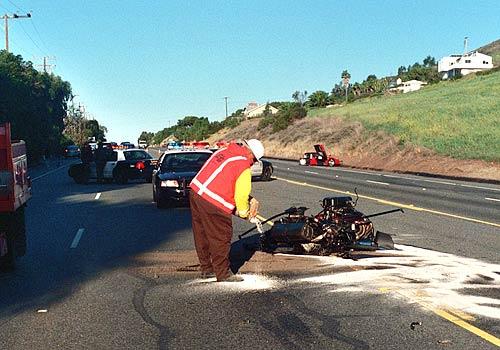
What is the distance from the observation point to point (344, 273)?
32.1 feet

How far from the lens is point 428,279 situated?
30.6 feet

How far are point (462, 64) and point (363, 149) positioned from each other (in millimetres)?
112121

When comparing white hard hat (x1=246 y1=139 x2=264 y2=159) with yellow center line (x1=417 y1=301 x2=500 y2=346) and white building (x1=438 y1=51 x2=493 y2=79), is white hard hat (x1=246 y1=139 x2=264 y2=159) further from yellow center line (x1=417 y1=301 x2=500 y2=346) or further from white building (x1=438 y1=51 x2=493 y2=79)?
white building (x1=438 y1=51 x2=493 y2=79)

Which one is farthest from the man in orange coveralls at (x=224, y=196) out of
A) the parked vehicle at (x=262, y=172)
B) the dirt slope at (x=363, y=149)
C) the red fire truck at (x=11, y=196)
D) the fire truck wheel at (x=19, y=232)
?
the dirt slope at (x=363, y=149)

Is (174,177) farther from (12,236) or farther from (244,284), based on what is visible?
(244,284)

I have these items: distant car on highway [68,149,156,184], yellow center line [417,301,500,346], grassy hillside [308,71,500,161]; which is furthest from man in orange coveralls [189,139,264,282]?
grassy hillside [308,71,500,161]

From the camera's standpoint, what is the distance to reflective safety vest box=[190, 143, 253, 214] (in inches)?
363

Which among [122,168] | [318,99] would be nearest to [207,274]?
[122,168]

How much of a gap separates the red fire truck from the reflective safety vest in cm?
243

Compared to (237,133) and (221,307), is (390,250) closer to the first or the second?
(221,307)

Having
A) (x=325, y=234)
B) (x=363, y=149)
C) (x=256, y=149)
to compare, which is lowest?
(x=363, y=149)

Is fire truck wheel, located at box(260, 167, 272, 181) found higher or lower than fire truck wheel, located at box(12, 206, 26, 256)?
lower

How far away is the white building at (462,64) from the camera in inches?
6570

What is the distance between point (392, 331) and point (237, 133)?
4789 inches
